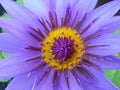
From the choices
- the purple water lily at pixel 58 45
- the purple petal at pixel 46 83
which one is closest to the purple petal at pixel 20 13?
the purple water lily at pixel 58 45

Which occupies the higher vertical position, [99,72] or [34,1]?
[34,1]

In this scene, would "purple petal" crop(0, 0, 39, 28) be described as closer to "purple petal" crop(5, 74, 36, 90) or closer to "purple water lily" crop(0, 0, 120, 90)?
"purple water lily" crop(0, 0, 120, 90)

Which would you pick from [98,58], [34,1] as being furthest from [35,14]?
[98,58]

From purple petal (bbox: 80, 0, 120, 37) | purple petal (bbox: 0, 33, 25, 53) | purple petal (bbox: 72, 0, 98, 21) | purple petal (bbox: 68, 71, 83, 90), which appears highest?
purple petal (bbox: 72, 0, 98, 21)

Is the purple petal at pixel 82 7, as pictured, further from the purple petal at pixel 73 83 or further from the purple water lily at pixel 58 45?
the purple petal at pixel 73 83

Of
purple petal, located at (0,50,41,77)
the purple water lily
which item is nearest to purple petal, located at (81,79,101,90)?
the purple water lily

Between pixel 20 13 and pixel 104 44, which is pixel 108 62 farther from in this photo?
pixel 20 13

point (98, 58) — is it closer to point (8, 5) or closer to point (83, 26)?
point (83, 26)
